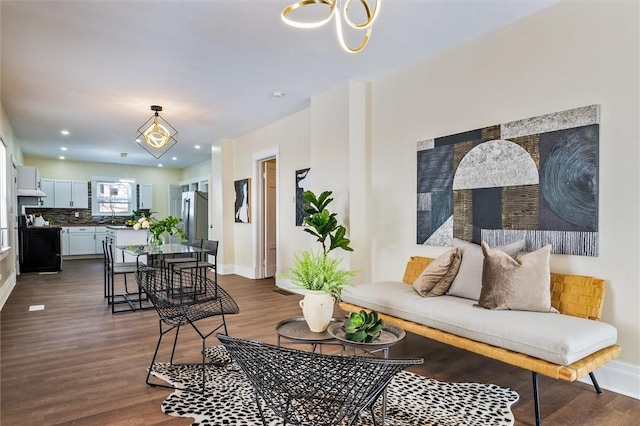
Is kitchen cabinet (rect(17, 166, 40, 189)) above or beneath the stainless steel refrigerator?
above

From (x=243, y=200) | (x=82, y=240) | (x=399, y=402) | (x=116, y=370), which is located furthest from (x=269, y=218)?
(x=82, y=240)

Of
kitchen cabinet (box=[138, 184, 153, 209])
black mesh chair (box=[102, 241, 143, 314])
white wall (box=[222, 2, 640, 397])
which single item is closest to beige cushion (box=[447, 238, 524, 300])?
white wall (box=[222, 2, 640, 397])

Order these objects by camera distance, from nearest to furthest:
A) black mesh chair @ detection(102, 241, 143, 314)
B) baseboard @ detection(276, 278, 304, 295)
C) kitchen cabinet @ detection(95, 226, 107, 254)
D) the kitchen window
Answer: black mesh chair @ detection(102, 241, 143, 314) < baseboard @ detection(276, 278, 304, 295) < kitchen cabinet @ detection(95, 226, 107, 254) < the kitchen window

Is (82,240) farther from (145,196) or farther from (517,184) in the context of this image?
(517,184)

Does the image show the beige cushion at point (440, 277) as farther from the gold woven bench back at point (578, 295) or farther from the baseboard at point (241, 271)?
the baseboard at point (241, 271)

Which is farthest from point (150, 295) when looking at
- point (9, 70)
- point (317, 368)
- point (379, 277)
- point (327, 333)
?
point (9, 70)

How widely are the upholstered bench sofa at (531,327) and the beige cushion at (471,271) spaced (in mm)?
59

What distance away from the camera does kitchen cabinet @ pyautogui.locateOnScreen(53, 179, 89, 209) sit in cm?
1025

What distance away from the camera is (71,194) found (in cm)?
1045

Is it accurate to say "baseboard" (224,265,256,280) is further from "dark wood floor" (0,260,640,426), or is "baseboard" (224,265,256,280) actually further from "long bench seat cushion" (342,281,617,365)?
"long bench seat cushion" (342,281,617,365)

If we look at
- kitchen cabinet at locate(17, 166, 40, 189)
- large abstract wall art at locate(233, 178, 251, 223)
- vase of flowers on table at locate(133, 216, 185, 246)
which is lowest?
vase of flowers on table at locate(133, 216, 185, 246)

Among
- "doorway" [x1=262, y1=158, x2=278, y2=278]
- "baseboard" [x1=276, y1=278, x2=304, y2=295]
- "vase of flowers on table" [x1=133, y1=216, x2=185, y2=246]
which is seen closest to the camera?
"vase of flowers on table" [x1=133, y1=216, x2=185, y2=246]

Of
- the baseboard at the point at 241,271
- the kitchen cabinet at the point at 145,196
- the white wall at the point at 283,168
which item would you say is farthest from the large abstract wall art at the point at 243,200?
the kitchen cabinet at the point at 145,196

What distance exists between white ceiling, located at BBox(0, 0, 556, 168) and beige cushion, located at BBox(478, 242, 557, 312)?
1.92 meters
